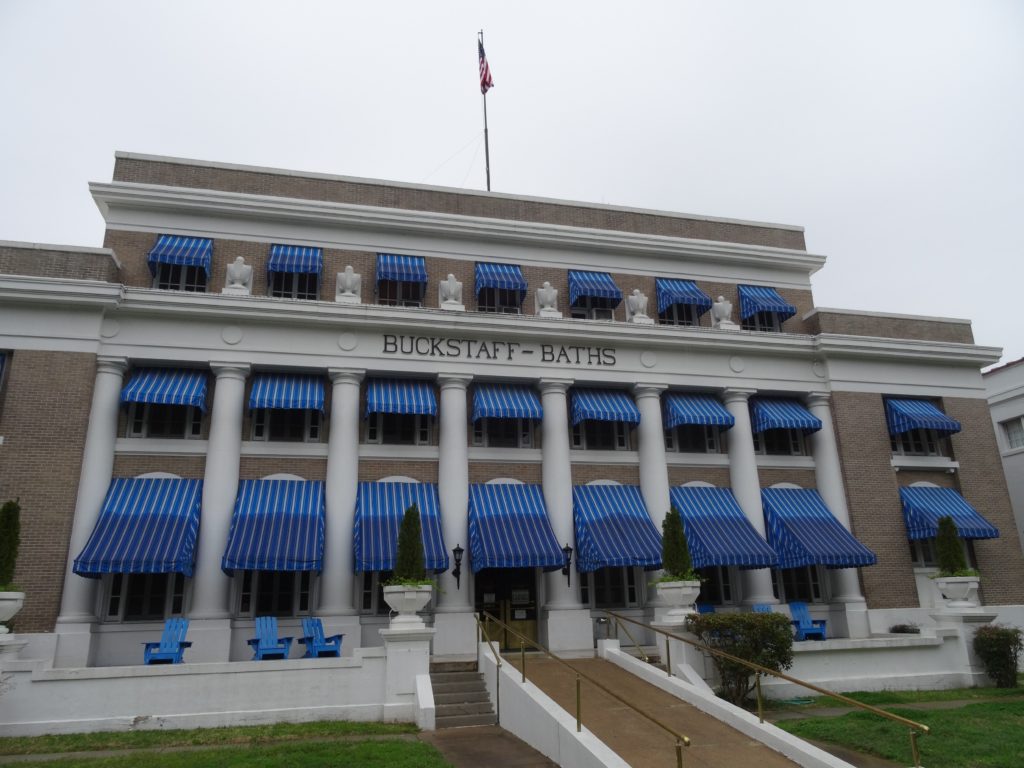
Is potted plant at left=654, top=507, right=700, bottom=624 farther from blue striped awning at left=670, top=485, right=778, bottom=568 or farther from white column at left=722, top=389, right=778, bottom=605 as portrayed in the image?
white column at left=722, top=389, right=778, bottom=605

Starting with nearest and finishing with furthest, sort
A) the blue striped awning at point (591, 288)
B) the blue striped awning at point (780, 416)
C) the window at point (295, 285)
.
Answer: the window at point (295, 285)
the blue striped awning at point (780, 416)
the blue striped awning at point (591, 288)

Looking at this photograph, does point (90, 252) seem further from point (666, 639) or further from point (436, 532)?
point (666, 639)

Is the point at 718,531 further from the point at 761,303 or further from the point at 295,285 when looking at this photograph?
the point at 295,285

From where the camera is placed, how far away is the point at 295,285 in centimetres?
2241

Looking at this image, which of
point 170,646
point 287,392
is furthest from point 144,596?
point 287,392

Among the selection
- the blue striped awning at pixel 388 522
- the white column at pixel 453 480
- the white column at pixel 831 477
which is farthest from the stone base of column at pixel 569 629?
the white column at pixel 831 477

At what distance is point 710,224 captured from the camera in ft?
88.9

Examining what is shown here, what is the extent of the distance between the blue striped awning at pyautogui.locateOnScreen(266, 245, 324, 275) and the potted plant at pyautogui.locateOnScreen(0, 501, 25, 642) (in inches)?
374

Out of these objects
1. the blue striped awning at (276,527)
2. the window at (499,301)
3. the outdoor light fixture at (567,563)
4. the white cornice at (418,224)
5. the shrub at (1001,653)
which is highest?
the white cornice at (418,224)

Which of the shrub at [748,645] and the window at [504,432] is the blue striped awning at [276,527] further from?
the shrub at [748,645]

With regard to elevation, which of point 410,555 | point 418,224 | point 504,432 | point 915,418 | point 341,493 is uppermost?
point 418,224

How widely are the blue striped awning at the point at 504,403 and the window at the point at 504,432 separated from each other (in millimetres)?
570

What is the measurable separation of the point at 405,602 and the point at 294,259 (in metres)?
11.3

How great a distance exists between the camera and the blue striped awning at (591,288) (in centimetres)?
2406
